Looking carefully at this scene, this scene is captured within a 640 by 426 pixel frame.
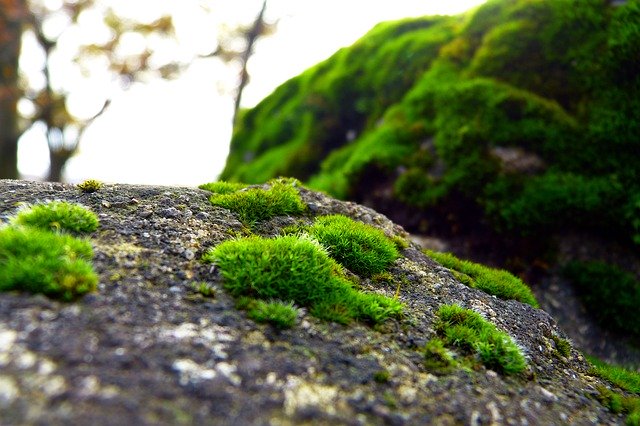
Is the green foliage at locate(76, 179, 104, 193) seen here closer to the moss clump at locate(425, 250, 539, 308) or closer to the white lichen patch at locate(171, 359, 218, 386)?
the white lichen patch at locate(171, 359, 218, 386)

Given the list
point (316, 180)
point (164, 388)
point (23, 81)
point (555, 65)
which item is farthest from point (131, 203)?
point (23, 81)

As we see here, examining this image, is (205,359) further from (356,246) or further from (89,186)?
(89,186)

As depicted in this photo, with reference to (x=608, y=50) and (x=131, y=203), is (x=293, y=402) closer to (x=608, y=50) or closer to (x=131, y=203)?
(x=131, y=203)

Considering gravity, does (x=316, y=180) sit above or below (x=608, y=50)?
below

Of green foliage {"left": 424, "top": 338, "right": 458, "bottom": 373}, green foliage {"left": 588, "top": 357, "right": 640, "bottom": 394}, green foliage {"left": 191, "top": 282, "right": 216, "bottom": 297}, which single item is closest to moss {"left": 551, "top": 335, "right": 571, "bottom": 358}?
green foliage {"left": 588, "top": 357, "right": 640, "bottom": 394}

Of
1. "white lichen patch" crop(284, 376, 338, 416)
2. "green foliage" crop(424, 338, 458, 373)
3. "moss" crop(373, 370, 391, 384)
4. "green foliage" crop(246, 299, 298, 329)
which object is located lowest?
"green foliage" crop(424, 338, 458, 373)
